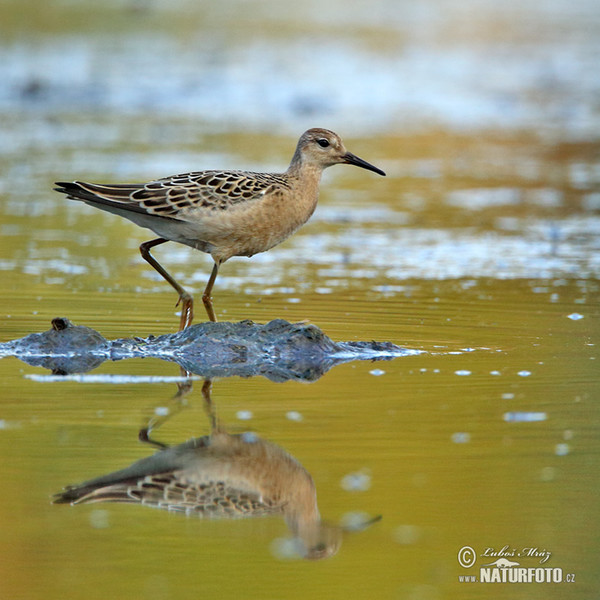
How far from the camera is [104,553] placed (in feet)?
15.8

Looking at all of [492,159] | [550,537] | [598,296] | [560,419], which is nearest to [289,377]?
[560,419]

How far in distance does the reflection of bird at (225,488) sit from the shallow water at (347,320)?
0.07 metres

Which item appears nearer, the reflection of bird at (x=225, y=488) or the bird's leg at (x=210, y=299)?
the reflection of bird at (x=225, y=488)

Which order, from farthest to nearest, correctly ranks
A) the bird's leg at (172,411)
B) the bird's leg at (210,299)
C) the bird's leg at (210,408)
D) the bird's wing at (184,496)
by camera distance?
the bird's leg at (210,299), the bird's leg at (210,408), the bird's leg at (172,411), the bird's wing at (184,496)

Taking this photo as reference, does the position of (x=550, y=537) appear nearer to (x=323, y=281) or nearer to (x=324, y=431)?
(x=324, y=431)

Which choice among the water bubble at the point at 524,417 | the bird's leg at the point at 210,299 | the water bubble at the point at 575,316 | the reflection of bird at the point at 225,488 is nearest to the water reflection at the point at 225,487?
the reflection of bird at the point at 225,488

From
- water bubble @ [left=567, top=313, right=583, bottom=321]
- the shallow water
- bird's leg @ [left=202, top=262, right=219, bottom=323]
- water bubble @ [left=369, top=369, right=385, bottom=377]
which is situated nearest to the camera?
the shallow water

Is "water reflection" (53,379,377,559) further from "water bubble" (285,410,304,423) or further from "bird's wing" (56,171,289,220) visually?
"bird's wing" (56,171,289,220)

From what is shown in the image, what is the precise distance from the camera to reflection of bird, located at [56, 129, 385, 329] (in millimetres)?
8156

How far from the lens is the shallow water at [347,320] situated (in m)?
4.93

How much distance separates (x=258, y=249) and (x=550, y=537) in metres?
3.82

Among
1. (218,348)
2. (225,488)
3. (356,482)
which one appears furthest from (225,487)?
(218,348)

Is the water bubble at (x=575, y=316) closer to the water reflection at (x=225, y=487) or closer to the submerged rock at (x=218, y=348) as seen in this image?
the submerged rock at (x=218, y=348)

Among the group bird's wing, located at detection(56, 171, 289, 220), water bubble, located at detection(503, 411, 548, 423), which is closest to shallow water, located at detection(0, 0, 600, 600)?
water bubble, located at detection(503, 411, 548, 423)
